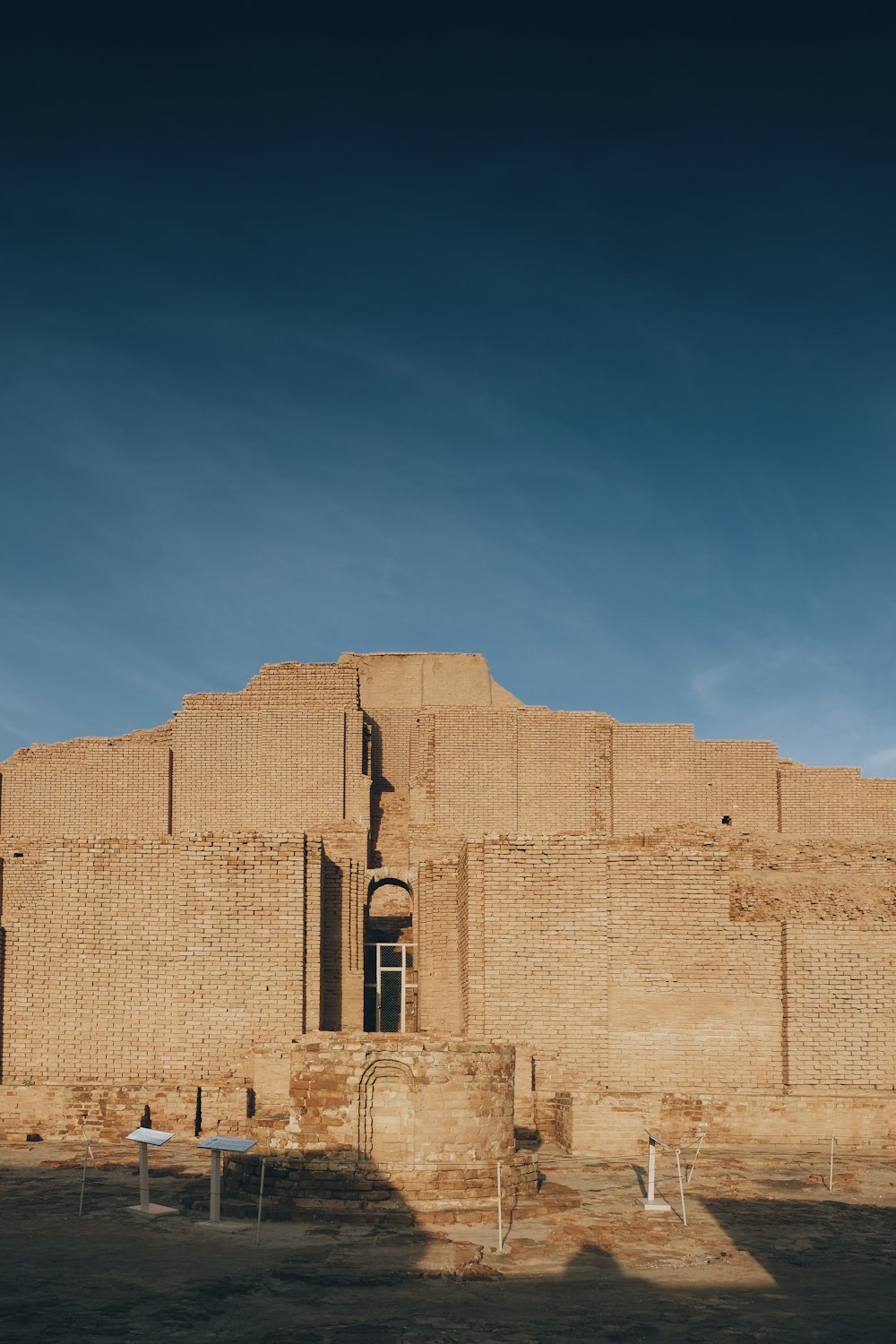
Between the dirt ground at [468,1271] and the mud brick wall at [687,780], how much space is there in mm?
12234

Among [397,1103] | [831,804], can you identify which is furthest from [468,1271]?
[831,804]

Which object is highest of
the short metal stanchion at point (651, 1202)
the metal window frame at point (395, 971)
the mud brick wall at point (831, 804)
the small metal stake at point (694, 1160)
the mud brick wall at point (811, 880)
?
the mud brick wall at point (831, 804)

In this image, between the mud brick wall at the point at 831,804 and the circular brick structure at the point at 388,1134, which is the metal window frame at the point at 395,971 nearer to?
the circular brick structure at the point at 388,1134

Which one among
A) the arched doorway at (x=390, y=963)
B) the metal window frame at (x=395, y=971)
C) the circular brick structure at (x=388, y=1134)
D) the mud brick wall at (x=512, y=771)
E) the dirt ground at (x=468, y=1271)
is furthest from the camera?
the mud brick wall at (x=512, y=771)

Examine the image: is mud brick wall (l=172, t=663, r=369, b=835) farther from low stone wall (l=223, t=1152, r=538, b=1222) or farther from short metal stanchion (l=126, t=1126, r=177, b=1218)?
short metal stanchion (l=126, t=1126, r=177, b=1218)

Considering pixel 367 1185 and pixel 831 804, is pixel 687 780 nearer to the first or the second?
pixel 831 804

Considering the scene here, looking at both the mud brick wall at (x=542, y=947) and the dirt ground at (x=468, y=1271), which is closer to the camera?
the dirt ground at (x=468, y=1271)

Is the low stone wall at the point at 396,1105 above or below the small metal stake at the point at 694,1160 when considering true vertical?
above

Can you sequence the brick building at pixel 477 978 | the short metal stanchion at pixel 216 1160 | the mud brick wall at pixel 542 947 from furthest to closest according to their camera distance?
the mud brick wall at pixel 542 947
the brick building at pixel 477 978
the short metal stanchion at pixel 216 1160

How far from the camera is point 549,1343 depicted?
8375 millimetres

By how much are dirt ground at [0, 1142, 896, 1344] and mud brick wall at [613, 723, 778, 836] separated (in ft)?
40.1

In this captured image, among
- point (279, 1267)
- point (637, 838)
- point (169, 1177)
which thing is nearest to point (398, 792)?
point (637, 838)

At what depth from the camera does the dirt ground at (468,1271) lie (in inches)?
340

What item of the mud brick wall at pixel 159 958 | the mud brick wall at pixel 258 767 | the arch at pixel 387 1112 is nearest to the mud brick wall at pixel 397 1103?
the arch at pixel 387 1112
